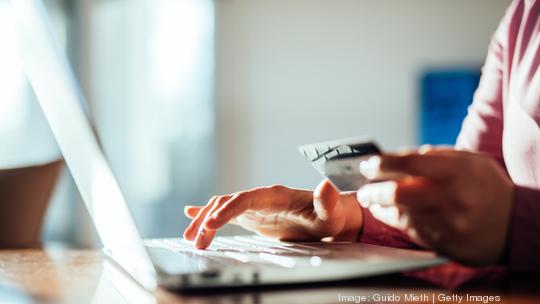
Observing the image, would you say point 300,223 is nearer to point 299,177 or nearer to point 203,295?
point 203,295

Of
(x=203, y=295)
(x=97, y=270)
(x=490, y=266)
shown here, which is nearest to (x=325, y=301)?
(x=203, y=295)

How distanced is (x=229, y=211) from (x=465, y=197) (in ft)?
0.94

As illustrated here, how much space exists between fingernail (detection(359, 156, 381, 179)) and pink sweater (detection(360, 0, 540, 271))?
171mm

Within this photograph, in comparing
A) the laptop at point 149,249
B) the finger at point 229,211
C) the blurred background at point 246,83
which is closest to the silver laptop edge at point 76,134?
the laptop at point 149,249

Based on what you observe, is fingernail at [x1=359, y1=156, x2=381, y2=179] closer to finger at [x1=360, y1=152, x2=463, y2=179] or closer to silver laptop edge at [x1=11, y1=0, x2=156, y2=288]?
finger at [x1=360, y1=152, x2=463, y2=179]

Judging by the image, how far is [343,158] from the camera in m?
0.53

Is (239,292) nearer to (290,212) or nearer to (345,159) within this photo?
(345,159)

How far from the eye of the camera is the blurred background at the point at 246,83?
12.5 feet

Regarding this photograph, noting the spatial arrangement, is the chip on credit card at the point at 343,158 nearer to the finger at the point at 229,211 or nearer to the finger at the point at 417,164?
the finger at the point at 417,164

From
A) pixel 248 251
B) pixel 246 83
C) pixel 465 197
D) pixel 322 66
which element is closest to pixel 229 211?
pixel 248 251

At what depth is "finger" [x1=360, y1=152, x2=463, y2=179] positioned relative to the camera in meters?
0.47

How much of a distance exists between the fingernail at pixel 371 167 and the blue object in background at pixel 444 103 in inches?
137

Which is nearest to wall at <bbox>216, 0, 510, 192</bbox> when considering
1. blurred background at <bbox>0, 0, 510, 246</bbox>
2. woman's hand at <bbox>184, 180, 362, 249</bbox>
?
blurred background at <bbox>0, 0, 510, 246</bbox>

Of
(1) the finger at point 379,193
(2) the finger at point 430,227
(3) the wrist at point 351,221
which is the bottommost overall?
(3) the wrist at point 351,221
